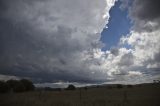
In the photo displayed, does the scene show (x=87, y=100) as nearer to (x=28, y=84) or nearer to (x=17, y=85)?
(x=17, y=85)

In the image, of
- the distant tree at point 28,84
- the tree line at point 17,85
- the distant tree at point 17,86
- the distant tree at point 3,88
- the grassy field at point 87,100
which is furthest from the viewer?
the distant tree at point 28,84

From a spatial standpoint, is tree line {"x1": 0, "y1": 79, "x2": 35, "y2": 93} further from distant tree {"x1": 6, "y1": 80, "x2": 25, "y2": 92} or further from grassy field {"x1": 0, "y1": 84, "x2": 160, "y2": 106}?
grassy field {"x1": 0, "y1": 84, "x2": 160, "y2": 106}

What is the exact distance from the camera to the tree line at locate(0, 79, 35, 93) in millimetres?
88169

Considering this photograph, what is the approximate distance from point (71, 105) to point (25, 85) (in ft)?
247

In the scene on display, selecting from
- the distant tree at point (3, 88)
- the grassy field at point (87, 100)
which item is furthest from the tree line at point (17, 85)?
the grassy field at point (87, 100)

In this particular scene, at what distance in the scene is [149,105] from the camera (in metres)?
24.4

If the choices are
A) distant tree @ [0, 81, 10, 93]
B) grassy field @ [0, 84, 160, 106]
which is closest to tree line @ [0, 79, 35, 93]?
distant tree @ [0, 81, 10, 93]

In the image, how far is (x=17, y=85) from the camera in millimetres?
94250

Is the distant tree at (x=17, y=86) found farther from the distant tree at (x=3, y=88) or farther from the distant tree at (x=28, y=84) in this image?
the distant tree at (x=3, y=88)

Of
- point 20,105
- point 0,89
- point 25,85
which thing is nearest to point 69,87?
point 25,85

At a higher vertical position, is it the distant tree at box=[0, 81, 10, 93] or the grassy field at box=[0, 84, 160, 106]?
the distant tree at box=[0, 81, 10, 93]

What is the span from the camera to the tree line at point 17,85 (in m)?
88.2

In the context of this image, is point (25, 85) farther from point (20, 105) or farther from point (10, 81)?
point (20, 105)

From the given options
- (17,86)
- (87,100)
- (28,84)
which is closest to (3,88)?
(17,86)
